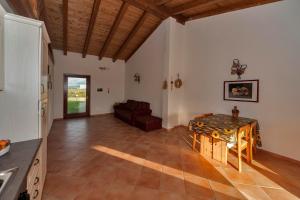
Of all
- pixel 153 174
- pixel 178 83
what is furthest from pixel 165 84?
pixel 153 174

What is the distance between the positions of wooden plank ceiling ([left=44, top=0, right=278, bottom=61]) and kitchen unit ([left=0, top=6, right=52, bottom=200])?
3499mm

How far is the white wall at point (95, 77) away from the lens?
6.82m

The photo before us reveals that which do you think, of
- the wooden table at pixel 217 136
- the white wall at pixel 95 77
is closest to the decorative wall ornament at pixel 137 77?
the white wall at pixel 95 77

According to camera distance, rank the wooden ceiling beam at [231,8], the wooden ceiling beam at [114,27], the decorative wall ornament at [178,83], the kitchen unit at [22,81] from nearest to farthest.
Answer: the kitchen unit at [22,81] < the wooden ceiling beam at [231,8] < the wooden ceiling beam at [114,27] < the decorative wall ornament at [178,83]

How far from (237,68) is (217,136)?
225 cm

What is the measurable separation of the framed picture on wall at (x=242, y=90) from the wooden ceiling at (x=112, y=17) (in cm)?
195

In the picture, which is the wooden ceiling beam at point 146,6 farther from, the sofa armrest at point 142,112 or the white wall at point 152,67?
the sofa armrest at point 142,112

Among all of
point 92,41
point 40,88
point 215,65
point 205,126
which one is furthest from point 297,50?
point 92,41

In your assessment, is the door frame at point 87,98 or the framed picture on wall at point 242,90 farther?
the door frame at point 87,98

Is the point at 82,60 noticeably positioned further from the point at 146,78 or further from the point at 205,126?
the point at 205,126

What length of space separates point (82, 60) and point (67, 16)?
2.75m

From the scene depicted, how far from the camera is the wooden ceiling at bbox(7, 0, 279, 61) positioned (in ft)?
14.4

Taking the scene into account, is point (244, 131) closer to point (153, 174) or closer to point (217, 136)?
point (217, 136)

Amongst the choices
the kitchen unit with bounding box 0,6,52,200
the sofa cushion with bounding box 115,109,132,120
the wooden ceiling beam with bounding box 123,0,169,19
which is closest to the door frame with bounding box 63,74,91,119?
the sofa cushion with bounding box 115,109,132,120
